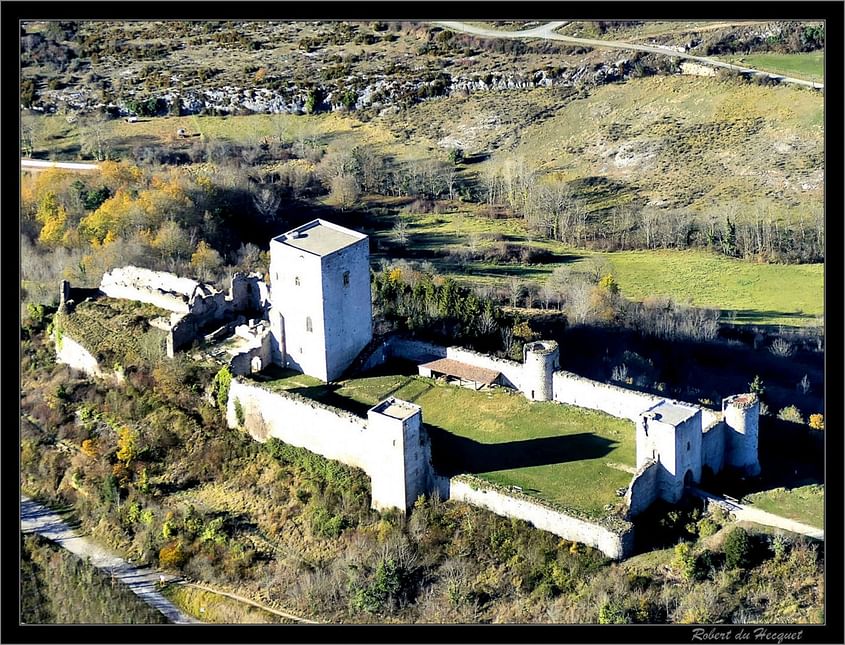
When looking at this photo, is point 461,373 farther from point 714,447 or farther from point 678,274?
point 678,274

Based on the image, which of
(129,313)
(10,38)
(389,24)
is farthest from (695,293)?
(389,24)

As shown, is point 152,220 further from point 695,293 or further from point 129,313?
point 695,293

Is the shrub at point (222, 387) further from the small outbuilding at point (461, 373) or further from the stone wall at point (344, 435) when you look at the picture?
the small outbuilding at point (461, 373)

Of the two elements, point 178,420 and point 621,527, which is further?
point 178,420

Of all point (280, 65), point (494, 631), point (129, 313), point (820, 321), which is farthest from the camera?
point (280, 65)

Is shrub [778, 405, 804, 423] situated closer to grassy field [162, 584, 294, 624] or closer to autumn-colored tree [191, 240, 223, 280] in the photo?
grassy field [162, 584, 294, 624]

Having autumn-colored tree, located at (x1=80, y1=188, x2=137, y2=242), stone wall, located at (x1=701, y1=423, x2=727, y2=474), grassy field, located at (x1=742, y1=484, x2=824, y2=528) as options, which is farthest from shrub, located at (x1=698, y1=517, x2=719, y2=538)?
autumn-colored tree, located at (x1=80, y1=188, x2=137, y2=242)
